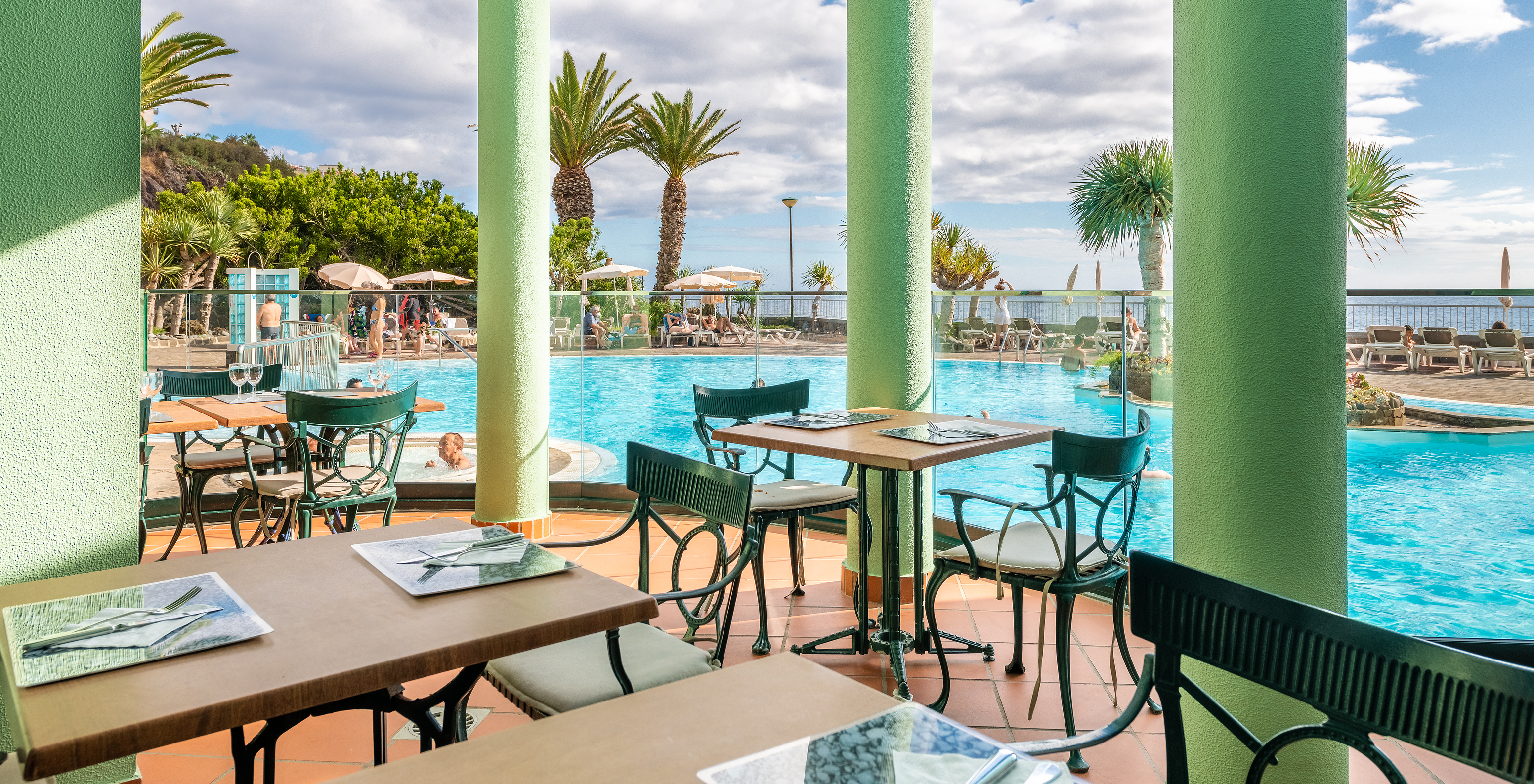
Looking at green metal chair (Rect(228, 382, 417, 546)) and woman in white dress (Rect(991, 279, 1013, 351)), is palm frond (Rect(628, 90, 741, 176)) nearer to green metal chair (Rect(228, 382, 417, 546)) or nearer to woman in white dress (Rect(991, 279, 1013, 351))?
woman in white dress (Rect(991, 279, 1013, 351))

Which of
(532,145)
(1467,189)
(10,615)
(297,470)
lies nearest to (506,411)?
(297,470)

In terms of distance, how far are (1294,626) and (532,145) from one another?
429 centimetres

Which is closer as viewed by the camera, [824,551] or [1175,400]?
[1175,400]

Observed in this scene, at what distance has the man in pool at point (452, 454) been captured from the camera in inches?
217

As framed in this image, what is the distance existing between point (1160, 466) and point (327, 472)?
13.1 feet

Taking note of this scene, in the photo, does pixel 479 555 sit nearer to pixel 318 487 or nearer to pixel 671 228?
pixel 318 487

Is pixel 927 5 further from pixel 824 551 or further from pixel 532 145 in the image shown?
pixel 824 551

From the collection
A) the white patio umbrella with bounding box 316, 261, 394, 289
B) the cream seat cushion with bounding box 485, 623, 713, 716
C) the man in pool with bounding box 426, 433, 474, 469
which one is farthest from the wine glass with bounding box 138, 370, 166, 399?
the white patio umbrella with bounding box 316, 261, 394, 289

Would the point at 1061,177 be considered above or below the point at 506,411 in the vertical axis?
above

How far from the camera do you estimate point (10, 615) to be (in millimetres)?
1135

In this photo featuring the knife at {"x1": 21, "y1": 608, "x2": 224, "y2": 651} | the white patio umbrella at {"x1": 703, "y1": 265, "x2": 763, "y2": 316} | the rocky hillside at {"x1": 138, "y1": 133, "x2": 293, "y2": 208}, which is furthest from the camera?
the rocky hillside at {"x1": 138, "y1": 133, "x2": 293, "y2": 208}

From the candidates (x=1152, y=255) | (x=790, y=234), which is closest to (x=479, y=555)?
(x=1152, y=255)

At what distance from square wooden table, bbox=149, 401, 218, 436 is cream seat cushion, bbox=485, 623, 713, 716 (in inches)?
93.5

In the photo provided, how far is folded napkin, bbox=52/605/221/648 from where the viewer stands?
1.03 metres
